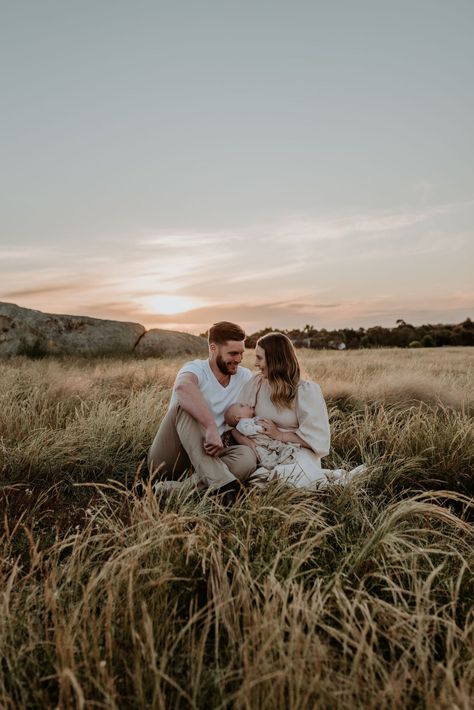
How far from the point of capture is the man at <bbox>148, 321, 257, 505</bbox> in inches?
170

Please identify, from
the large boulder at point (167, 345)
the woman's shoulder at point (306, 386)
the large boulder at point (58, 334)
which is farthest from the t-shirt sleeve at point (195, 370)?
the large boulder at point (167, 345)

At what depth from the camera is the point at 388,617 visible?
8.28 feet

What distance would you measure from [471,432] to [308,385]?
1853mm

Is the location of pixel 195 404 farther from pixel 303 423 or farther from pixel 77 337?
pixel 77 337

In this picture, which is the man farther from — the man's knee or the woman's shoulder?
the woman's shoulder

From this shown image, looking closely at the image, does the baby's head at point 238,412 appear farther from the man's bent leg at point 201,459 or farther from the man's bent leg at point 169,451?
the man's bent leg at point 169,451

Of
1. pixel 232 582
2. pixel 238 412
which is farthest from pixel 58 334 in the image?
pixel 232 582

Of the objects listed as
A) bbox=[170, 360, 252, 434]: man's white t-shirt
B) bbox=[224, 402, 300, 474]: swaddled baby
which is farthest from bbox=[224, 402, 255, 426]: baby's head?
bbox=[170, 360, 252, 434]: man's white t-shirt

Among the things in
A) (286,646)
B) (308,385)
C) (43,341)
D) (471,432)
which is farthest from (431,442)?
(43,341)

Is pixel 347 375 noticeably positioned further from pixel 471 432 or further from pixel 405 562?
pixel 405 562

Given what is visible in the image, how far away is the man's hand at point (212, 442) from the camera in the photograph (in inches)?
168

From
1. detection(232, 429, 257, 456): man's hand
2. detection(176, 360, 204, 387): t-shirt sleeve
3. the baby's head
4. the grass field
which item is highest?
Answer: detection(176, 360, 204, 387): t-shirt sleeve

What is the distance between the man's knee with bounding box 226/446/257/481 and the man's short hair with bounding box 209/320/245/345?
0.85 meters

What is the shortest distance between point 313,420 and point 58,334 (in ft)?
37.5
